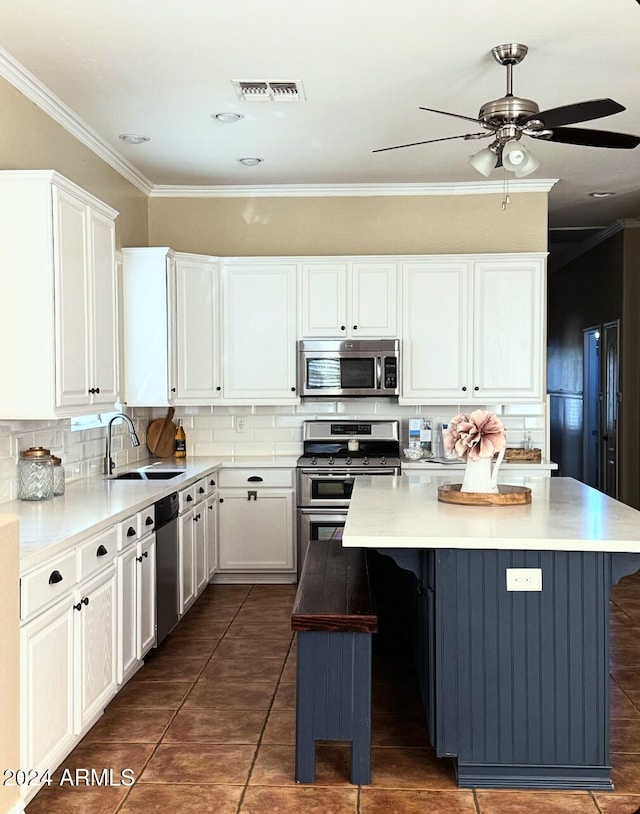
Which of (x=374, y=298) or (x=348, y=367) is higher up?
(x=374, y=298)

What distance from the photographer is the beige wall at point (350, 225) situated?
6.24 meters

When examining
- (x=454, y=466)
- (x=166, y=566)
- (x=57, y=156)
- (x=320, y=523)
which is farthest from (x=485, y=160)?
(x=320, y=523)

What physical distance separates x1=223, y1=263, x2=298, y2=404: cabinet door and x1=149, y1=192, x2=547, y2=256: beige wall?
365 millimetres

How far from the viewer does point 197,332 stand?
6043 mm

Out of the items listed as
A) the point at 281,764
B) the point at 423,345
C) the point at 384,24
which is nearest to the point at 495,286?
the point at 423,345

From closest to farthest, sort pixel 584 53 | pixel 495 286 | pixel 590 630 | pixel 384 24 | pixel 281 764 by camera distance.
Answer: pixel 590 630 < pixel 281 764 < pixel 384 24 < pixel 584 53 < pixel 495 286

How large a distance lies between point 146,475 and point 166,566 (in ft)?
2.79

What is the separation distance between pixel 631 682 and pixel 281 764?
1.81 meters

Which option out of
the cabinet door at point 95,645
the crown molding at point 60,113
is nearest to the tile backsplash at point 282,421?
the crown molding at point 60,113

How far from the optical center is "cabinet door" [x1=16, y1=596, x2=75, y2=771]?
264 centimetres

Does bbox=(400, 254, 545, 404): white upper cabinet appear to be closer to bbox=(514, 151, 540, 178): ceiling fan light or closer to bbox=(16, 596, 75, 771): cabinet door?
bbox=(514, 151, 540, 178): ceiling fan light

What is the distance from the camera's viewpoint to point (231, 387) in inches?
240

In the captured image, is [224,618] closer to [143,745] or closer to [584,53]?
[143,745]

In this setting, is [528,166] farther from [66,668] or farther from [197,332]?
[197,332]
